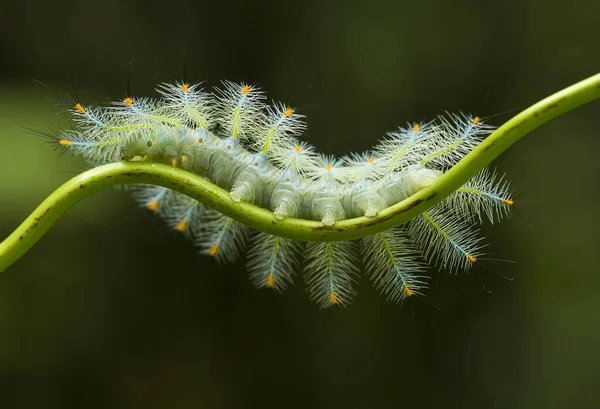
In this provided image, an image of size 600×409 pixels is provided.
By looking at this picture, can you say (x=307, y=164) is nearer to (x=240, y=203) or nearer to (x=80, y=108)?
(x=240, y=203)

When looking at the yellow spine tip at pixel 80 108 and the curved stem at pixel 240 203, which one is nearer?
the curved stem at pixel 240 203

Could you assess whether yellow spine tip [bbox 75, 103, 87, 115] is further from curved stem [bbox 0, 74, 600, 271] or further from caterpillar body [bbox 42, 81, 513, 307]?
curved stem [bbox 0, 74, 600, 271]

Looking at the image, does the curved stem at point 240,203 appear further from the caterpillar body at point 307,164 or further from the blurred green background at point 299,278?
the blurred green background at point 299,278

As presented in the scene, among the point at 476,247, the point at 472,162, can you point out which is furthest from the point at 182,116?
the point at 476,247

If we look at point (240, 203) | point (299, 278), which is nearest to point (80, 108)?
point (240, 203)

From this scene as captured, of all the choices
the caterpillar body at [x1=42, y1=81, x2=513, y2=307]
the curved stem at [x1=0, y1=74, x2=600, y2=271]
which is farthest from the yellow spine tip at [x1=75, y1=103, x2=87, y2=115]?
the curved stem at [x1=0, y1=74, x2=600, y2=271]

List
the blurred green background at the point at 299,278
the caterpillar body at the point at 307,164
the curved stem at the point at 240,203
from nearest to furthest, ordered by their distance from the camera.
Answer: the curved stem at the point at 240,203 < the caterpillar body at the point at 307,164 < the blurred green background at the point at 299,278

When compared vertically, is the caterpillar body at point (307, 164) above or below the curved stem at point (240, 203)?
above

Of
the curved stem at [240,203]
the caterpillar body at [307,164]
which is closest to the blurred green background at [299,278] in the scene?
the caterpillar body at [307,164]

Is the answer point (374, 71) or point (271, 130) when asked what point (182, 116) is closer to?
point (271, 130)
